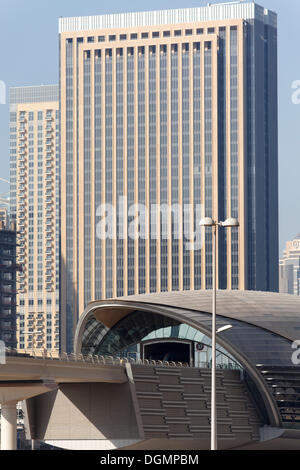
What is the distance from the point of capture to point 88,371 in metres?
84.2

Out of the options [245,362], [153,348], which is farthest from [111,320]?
[245,362]

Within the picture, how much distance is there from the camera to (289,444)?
9906 cm

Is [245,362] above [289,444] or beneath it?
above

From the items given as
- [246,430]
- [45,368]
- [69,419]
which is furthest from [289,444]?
[45,368]

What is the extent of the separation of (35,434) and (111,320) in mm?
22741
